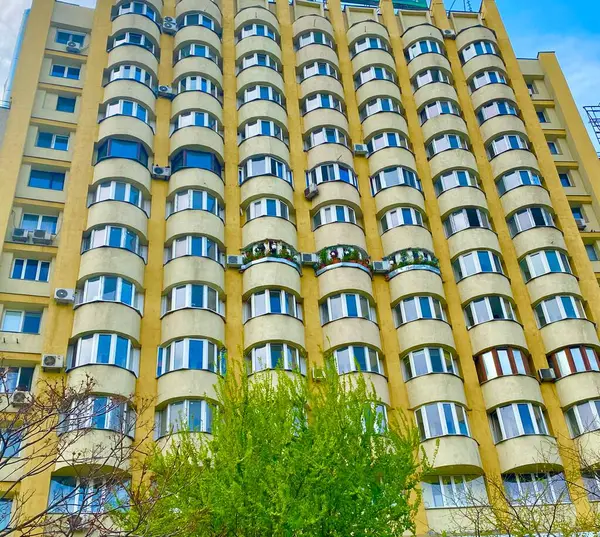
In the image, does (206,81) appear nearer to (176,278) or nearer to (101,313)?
(176,278)

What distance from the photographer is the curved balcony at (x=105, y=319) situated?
25688mm

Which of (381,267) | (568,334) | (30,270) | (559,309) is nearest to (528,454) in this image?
(568,334)

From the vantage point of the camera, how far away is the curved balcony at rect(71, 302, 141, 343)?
84.3 feet

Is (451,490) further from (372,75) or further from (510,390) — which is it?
(372,75)

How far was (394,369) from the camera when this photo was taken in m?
28.0

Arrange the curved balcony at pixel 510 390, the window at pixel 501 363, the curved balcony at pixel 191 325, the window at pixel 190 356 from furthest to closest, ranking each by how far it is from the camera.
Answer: the window at pixel 501 363 → the curved balcony at pixel 510 390 → the curved balcony at pixel 191 325 → the window at pixel 190 356

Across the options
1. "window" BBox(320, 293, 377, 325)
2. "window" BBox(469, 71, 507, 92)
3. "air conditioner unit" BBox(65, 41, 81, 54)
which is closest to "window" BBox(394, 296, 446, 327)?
"window" BBox(320, 293, 377, 325)

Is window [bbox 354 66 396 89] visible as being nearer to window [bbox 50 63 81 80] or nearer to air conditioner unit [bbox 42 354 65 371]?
window [bbox 50 63 81 80]

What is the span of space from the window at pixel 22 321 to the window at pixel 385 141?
17468mm

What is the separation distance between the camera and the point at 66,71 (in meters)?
35.1

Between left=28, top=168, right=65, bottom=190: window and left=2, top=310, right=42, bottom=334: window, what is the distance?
6257 mm

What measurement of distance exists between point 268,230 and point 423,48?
1649cm

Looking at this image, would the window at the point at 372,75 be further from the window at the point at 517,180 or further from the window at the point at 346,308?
the window at the point at 346,308

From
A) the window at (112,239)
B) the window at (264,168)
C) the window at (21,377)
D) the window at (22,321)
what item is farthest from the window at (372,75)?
the window at (21,377)
